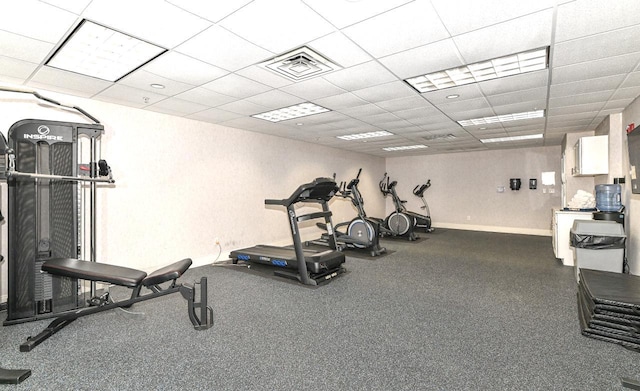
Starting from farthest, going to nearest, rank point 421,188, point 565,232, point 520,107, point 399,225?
point 421,188 < point 399,225 < point 565,232 < point 520,107

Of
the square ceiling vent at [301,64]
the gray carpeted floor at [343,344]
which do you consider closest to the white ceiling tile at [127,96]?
the square ceiling vent at [301,64]

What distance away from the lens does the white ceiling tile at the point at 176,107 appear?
4145mm

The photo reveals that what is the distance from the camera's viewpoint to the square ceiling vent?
2.76 meters

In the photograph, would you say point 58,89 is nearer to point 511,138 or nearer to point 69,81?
point 69,81

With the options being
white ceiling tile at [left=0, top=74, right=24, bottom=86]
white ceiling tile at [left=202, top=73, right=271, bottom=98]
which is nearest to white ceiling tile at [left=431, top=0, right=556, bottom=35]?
white ceiling tile at [left=202, top=73, right=271, bottom=98]

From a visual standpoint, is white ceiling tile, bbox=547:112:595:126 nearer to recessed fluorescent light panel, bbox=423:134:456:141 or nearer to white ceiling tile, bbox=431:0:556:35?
recessed fluorescent light panel, bbox=423:134:456:141

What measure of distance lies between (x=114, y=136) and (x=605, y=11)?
17.0 feet

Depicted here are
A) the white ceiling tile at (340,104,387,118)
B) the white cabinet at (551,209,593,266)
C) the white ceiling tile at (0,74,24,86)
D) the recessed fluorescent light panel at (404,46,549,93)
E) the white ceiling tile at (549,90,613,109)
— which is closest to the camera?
the recessed fluorescent light panel at (404,46,549,93)

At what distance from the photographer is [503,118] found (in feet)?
17.0

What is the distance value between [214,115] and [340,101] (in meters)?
2.05

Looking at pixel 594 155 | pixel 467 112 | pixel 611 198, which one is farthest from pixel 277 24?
pixel 594 155

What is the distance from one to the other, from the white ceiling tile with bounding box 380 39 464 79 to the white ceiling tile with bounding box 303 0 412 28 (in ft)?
2.35

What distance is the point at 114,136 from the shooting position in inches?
165

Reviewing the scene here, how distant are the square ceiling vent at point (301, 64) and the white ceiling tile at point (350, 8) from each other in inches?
21.1
